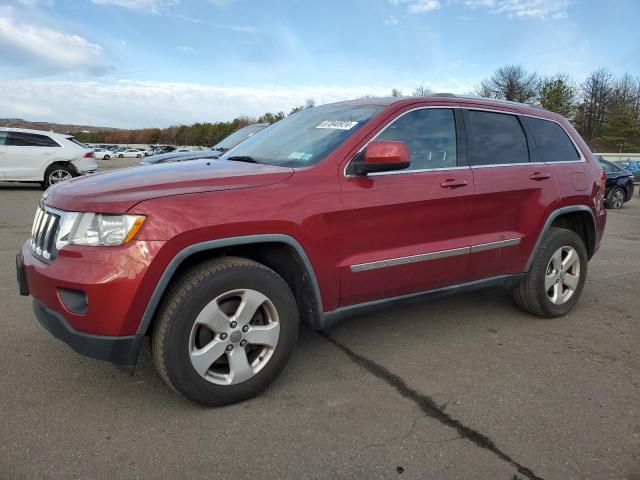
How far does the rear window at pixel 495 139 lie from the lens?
3848mm

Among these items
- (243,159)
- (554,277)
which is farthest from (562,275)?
(243,159)

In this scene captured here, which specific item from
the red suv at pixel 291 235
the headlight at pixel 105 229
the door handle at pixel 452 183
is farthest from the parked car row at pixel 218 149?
the headlight at pixel 105 229

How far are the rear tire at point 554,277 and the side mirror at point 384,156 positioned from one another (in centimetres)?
179

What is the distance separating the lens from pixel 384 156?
3.04 metres

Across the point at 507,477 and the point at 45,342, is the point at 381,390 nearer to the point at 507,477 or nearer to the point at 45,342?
the point at 507,477

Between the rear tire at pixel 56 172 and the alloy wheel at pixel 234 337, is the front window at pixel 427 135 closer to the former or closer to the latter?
the alloy wheel at pixel 234 337

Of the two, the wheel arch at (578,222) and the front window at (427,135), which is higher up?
the front window at (427,135)

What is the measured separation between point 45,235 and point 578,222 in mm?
4237

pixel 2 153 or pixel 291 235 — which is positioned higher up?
pixel 2 153

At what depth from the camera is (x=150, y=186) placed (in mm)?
2719

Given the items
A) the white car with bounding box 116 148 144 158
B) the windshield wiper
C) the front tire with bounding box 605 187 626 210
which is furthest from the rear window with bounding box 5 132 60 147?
the white car with bounding box 116 148 144 158

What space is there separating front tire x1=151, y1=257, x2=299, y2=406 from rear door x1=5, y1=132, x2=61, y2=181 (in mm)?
12934

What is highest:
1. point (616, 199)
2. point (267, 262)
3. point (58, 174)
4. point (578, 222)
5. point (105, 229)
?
point (105, 229)

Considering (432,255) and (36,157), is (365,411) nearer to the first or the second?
(432,255)
